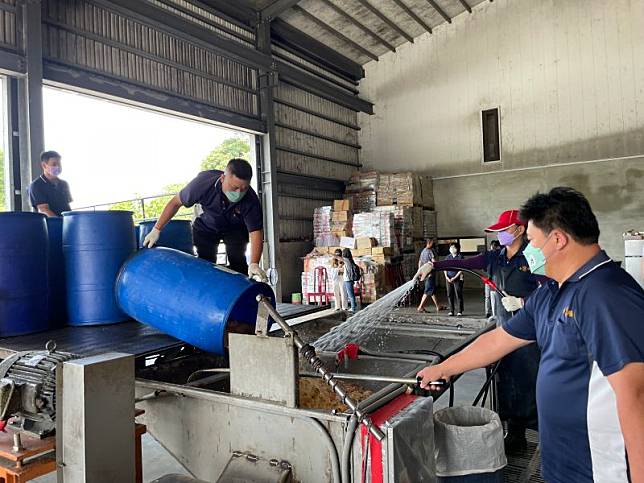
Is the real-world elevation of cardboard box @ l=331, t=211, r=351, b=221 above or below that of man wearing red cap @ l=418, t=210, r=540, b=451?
above

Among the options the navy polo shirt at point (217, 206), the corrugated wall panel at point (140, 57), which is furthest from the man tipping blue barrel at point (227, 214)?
the corrugated wall panel at point (140, 57)

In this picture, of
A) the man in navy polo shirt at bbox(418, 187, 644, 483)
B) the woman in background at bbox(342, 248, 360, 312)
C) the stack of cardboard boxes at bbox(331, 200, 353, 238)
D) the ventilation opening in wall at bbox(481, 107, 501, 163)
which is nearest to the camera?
the man in navy polo shirt at bbox(418, 187, 644, 483)

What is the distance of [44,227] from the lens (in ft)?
7.83

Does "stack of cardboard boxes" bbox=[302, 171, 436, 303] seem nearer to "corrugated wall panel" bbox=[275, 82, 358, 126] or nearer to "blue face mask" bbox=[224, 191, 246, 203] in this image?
"corrugated wall panel" bbox=[275, 82, 358, 126]

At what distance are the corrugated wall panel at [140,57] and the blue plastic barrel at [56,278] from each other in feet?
14.3

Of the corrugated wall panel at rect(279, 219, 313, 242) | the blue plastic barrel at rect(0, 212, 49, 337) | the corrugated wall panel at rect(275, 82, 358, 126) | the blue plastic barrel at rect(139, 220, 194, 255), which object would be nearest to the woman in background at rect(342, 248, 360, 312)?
the corrugated wall panel at rect(279, 219, 313, 242)

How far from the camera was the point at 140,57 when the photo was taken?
23.2ft

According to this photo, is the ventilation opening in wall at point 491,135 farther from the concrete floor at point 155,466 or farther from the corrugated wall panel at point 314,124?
the concrete floor at point 155,466

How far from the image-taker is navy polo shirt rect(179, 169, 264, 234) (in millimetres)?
2852

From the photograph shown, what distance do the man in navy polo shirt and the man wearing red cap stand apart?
4.75 ft

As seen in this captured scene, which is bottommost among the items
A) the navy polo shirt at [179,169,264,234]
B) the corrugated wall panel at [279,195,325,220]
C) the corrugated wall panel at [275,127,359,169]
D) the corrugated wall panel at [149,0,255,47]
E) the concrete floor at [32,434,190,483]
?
the concrete floor at [32,434,190,483]

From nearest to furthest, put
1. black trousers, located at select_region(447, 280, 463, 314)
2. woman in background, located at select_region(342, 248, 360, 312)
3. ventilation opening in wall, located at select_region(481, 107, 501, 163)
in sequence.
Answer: black trousers, located at select_region(447, 280, 463, 314)
woman in background, located at select_region(342, 248, 360, 312)
ventilation opening in wall, located at select_region(481, 107, 501, 163)

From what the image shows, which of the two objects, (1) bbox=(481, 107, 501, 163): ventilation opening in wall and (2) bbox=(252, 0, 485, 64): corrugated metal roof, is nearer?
(2) bbox=(252, 0, 485, 64): corrugated metal roof

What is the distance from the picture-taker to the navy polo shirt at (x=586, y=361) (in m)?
1.25
